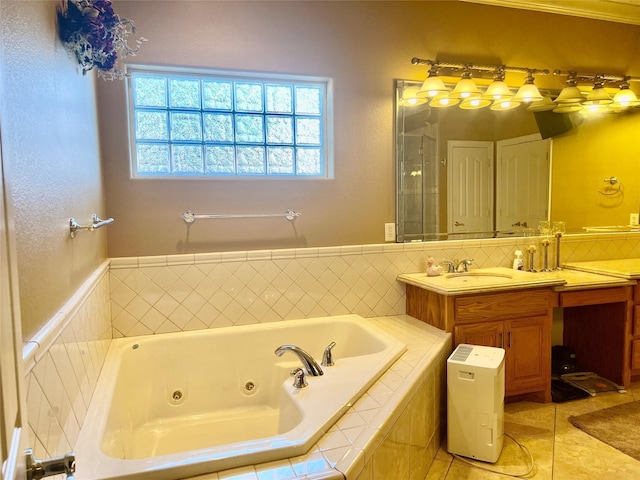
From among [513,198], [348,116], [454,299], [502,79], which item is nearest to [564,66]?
[502,79]

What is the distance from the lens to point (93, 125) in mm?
2273

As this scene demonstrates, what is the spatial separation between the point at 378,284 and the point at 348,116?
1115 mm

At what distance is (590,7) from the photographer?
3.29 metres

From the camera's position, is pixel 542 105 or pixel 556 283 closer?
pixel 556 283

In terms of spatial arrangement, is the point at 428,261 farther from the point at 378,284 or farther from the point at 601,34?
the point at 601,34

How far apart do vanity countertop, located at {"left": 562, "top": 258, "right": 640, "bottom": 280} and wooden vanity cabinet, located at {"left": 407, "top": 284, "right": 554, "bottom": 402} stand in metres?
0.58

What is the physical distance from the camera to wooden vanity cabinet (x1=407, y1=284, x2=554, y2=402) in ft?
8.47

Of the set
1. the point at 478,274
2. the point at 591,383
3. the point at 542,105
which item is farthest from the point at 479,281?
the point at 542,105

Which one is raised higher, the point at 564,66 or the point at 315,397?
the point at 564,66

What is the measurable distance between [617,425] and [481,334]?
0.90 metres

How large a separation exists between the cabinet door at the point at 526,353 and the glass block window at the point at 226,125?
151 centimetres

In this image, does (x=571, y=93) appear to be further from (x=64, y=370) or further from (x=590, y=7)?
(x=64, y=370)

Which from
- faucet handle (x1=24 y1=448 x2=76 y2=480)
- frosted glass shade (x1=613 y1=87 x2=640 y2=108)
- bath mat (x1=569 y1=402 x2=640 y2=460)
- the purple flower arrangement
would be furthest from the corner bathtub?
frosted glass shade (x1=613 y1=87 x2=640 y2=108)

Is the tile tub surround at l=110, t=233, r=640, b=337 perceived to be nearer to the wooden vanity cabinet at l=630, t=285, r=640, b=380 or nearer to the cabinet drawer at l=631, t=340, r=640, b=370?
the wooden vanity cabinet at l=630, t=285, r=640, b=380
